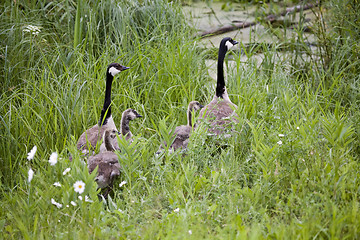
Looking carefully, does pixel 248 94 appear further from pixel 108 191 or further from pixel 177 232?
pixel 177 232

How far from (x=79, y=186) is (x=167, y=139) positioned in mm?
931

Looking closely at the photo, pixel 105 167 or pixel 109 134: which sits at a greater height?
pixel 109 134

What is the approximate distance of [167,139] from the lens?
3715 millimetres

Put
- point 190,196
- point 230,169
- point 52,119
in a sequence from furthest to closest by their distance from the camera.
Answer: point 52,119
point 230,169
point 190,196

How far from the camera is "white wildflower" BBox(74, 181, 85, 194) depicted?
10.1ft

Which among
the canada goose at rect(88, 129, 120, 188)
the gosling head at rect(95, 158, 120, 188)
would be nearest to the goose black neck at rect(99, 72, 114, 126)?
the canada goose at rect(88, 129, 120, 188)

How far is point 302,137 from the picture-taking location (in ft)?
12.8

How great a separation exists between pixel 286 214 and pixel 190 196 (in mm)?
891

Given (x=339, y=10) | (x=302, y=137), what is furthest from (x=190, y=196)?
(x=339, y=10)

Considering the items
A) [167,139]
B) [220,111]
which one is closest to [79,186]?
[167,139]

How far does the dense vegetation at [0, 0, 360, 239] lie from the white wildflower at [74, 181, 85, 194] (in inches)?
2.4

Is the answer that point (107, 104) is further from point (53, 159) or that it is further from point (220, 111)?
point (53, 159)

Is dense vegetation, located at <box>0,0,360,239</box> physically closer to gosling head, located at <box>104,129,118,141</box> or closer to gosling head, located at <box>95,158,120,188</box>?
gosling head, located at <box>95,158,120,188</box>

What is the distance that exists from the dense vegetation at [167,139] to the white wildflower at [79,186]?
62 millimetres
